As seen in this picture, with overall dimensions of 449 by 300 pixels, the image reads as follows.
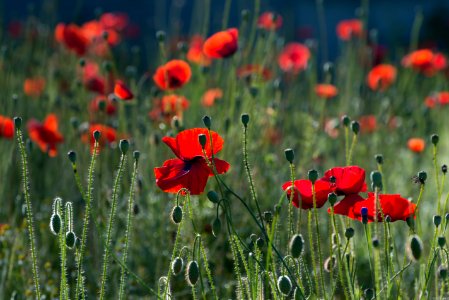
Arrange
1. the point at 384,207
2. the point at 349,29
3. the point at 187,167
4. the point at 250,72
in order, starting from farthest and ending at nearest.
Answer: the point at 349,29, the point at 250,72, the point at 187,167, the point at 384,207

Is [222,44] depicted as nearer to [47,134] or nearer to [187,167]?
[47,134]

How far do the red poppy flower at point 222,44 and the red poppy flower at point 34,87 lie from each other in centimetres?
156

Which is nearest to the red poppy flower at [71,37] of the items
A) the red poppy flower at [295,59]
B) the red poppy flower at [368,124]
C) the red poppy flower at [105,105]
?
the red poppy flower at [105,105]

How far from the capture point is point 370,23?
35.4ft

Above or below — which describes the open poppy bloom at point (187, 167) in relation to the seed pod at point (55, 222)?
above

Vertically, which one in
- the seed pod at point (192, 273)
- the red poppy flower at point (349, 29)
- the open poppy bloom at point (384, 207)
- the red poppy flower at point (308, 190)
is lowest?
the seed pod at point (192, 273)

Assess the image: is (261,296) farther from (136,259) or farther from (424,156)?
(424,156)

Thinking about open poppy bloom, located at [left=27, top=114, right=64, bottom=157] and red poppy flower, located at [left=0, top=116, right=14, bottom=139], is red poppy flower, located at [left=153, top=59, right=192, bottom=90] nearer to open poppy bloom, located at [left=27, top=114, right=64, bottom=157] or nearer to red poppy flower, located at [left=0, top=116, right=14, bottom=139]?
open poppy bloom, located at [left=27, top=114, right=64, bottom=157]

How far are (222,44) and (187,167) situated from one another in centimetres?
115

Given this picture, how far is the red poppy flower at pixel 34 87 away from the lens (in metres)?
4.21

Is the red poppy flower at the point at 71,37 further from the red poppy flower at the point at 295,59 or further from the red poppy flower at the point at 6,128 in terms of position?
the red poppy flower at the point at 295,59

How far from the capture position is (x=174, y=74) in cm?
296

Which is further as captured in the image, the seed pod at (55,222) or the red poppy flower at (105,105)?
the red poppy flower at (105,105)

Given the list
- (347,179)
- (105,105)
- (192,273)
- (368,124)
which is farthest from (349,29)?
(192,273)
